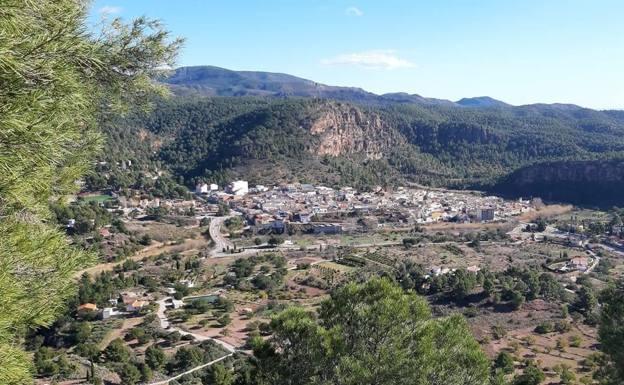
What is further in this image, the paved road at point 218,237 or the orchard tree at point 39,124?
the paved road at point 218,237

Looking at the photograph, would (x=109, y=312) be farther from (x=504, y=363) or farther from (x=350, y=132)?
(x=350, y=132)

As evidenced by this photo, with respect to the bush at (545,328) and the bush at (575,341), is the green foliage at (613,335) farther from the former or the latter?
the bush at (545,328)

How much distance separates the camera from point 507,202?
56875mm

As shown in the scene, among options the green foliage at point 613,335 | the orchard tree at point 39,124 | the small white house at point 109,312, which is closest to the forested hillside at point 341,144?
the small white house at point 109,312

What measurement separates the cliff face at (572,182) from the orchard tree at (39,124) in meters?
59.9

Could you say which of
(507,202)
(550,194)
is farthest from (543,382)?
(550,194)

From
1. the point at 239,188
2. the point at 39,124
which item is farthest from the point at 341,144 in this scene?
the point at 39,124

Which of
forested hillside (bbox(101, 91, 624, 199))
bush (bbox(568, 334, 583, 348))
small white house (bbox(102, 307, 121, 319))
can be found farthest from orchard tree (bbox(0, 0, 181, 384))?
forested hillside (bbox(101, 91, 624, 199))

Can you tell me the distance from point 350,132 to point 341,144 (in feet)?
10.4

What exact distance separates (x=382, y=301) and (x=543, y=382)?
39.5ft

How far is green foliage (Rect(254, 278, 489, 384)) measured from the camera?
4574 millimetres

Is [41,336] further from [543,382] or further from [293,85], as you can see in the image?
[293,85]

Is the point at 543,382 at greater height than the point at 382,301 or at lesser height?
lesser

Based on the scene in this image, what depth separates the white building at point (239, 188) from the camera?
5750cm
